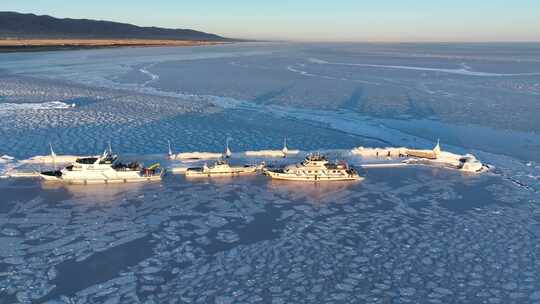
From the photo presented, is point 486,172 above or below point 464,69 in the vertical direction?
below

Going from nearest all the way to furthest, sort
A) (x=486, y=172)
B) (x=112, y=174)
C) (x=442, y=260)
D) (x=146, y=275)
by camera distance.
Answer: (x=146, y=275)
(x=442, y=260)
(x=112, y=174)
(x=486, y=172)

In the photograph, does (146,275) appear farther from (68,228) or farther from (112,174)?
(112,174)

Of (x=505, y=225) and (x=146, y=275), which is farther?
(x=505, y=225)

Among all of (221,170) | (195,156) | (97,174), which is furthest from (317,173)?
(97,174)

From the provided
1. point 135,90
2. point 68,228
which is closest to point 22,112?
point 135,90

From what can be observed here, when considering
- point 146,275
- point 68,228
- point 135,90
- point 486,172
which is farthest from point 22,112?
point 486,172

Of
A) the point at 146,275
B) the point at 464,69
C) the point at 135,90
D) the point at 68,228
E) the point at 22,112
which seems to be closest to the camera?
the point at 146,275

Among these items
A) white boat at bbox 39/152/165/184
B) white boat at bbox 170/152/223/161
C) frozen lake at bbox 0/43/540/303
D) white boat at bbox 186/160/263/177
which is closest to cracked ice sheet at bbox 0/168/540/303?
frozen lake at bbox 0/43/540/303

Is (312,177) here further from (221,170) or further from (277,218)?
(277,218)
